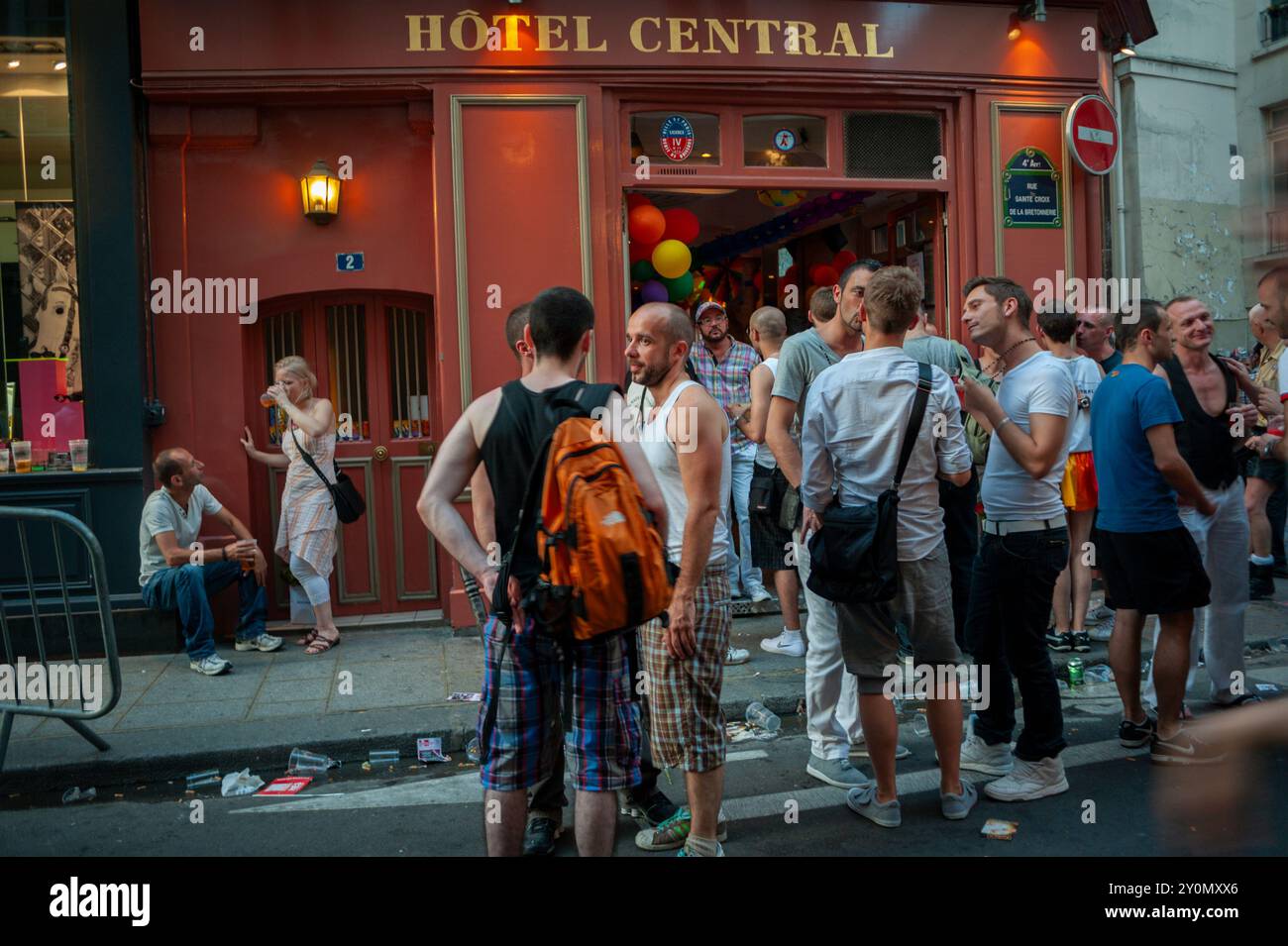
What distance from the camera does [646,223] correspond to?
9.53 m

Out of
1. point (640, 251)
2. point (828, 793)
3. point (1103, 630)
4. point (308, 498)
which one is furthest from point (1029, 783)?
point (640, 251)

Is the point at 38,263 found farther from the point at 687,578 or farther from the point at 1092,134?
the point at 1092,134

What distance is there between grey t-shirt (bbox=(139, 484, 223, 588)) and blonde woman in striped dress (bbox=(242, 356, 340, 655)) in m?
0.62

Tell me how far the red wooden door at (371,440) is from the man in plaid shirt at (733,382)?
218 cm

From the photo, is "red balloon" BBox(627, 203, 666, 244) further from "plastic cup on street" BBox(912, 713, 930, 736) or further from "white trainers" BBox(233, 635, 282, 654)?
"plastic cup on street" BBox(912, 713, 930, 736)

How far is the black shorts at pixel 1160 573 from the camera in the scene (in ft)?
16.6

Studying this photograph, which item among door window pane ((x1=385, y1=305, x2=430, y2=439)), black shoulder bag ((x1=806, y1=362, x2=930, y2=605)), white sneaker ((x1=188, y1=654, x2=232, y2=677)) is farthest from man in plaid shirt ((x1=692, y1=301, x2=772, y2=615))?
black shoulder bag ((x1=806, y1=362, x2=930, y2=605))

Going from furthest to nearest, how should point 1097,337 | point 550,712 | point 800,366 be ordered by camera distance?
point 1097,337
point 800,366
point 550,712

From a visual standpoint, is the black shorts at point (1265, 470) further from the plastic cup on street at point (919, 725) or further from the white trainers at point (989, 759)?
the white trainers at point (989, 759)

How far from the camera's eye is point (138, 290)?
8.09m

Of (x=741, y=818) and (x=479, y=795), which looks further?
(x=479, y=795)

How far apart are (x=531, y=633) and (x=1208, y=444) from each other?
406 cm

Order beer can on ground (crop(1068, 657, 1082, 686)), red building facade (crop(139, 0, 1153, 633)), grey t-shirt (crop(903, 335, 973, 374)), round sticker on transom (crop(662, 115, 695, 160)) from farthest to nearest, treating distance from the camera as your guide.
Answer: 1. round sticker on transom (crop(662, 115, 695, 160))
2. red building facade (crop(139, 0, 1153, 633))
3. beer can on ground (crop(1068, 657, 1082, 686))
4. grey t-shirt (crop(903, 335, 973, 374))

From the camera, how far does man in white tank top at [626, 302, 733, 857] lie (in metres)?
3.94
